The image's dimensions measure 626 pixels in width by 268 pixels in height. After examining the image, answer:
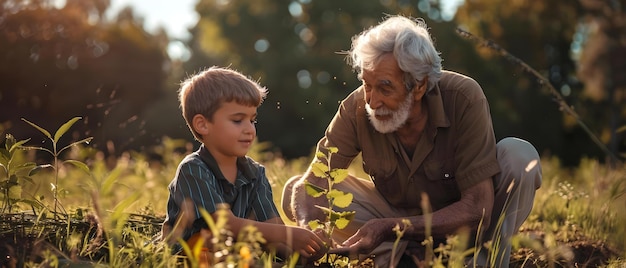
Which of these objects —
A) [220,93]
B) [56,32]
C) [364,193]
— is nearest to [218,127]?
[220,93]

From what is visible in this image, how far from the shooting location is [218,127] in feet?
12.0

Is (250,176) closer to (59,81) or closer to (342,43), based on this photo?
(59,81)

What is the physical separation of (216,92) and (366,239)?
3.16 ft

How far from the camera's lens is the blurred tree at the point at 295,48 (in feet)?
84.8

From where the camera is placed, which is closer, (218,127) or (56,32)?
(218,127)

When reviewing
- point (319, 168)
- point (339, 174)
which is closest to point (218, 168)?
point (319, 168)

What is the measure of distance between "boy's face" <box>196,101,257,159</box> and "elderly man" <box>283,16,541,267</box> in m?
0.65

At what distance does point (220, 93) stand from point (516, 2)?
24974 mm

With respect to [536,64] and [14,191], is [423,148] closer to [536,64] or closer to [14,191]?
[14,191]

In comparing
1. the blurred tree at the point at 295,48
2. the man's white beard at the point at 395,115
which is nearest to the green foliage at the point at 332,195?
the man's white beard at the point at 395,115

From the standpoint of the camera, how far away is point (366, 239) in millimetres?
3598

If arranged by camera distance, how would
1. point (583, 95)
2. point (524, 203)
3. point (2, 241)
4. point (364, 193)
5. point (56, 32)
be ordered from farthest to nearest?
point (583, 95), point (56, 32), point (364, 193), point (524, 203), point (2, 241)

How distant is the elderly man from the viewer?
401 cm

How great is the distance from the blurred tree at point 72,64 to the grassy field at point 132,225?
502 inches
